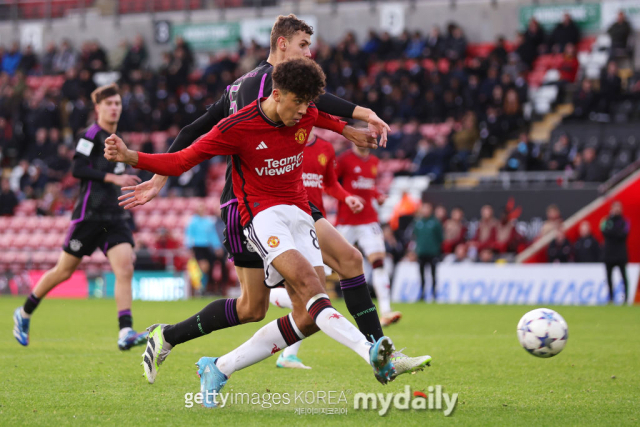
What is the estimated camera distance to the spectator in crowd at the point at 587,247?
58.1ft

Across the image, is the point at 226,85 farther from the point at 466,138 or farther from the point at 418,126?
the point at 466,138

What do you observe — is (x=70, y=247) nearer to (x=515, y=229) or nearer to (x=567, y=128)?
(x=515, y=229)

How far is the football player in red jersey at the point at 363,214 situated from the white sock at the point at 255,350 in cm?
614

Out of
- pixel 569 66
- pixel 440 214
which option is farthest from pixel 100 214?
pixel 569 66

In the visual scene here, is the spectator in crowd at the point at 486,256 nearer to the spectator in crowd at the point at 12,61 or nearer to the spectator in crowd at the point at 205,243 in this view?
the spectator in crowd at the point at 205,243

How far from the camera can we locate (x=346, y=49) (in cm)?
2600

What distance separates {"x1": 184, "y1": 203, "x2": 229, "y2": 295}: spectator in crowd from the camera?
19.9 meters

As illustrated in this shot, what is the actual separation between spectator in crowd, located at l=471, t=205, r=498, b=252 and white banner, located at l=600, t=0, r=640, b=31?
8978 millimetres

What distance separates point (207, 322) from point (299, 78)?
185 cm

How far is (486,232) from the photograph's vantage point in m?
18.8

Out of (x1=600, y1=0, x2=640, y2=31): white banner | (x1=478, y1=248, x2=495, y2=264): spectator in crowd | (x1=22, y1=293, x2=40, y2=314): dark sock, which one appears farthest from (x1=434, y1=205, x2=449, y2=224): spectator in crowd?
(x1=22, y1=293, x2=40, y2=314): dark sock

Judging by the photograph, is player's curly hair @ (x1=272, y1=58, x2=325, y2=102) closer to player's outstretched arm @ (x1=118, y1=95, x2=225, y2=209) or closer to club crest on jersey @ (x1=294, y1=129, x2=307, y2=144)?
club crest on jersey @ (x1=294, y1=129, x2=307, y2=144)

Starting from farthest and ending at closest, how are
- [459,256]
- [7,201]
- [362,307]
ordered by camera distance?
[7,201]
[459,256]
[362,307]

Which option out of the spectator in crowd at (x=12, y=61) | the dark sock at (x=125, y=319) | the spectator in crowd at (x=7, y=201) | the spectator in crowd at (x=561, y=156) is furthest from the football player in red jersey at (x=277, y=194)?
the spectator in crowd at (x=12, y=61)
